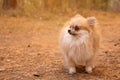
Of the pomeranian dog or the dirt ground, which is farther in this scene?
the dirt ground

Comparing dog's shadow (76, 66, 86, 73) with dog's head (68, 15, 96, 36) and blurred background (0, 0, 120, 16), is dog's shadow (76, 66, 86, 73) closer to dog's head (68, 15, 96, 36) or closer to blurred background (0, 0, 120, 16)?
dog's head (68, 15, 96, 36)

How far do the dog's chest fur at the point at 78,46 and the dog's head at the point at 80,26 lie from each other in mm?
60

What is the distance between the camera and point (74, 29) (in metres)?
4.92

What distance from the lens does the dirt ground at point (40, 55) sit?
17.0 ft

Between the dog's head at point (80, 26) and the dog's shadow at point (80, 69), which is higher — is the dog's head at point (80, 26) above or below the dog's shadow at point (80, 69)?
above

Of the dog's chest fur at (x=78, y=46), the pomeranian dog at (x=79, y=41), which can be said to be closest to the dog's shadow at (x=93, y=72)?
the pomeranian dog at (x=79, y=41)

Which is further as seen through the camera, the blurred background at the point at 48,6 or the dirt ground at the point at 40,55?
the blurred background at the point at 48,6

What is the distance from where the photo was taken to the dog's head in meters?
4.91

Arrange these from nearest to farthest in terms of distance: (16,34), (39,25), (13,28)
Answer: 1. (16,34)
2. (13,28)
3. (39,25)

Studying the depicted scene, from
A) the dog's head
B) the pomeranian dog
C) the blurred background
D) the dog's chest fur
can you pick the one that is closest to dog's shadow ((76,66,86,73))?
the pomeranian dog

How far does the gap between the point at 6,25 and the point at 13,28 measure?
52 centimetres

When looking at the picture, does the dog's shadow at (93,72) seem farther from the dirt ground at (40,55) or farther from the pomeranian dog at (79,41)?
the pomeranian dog at (79,41)

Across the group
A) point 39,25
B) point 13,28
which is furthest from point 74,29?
point 39,25

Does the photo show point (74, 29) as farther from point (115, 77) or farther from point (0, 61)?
point (0, 61)
